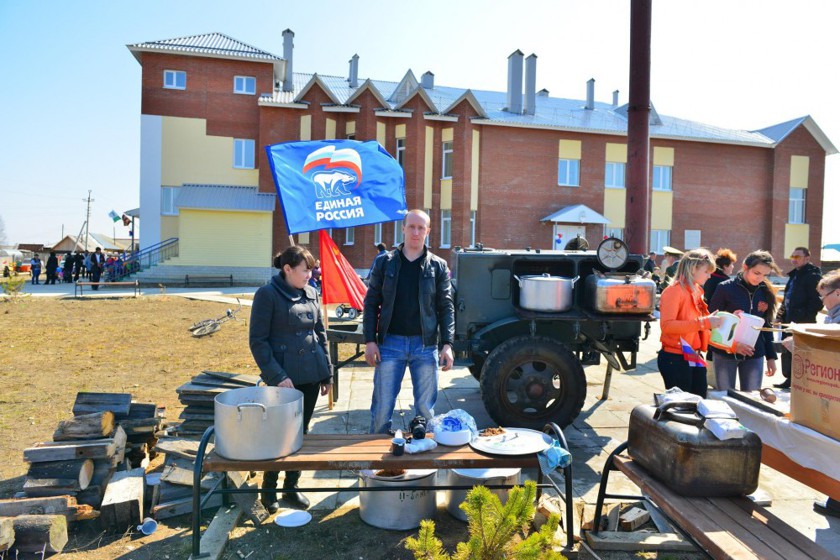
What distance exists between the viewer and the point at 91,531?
3.71 meters

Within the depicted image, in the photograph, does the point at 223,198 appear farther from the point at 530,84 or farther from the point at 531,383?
the point at 531,383

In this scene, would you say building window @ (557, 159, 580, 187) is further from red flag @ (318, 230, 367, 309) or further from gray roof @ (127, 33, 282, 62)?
red flag @ (318, 230, 367, 309)

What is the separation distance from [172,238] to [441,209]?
14908mm

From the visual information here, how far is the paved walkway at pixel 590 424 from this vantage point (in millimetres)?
4012

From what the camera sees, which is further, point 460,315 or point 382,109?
point 382,109

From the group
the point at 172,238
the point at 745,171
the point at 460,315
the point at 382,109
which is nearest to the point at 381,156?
the point at 460,315

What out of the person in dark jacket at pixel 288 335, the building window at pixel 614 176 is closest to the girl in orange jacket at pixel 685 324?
the person in dark jacket at pixel 288 335

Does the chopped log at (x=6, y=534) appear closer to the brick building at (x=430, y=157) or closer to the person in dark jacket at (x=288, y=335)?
the person in dark jacket at (x=288, y=335)

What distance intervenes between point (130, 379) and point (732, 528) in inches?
317

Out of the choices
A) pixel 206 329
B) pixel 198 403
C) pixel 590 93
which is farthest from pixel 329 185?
pixel 590 93

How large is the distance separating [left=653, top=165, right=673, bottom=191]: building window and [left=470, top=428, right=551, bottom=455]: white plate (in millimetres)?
32411

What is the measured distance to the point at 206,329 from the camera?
41.2ft

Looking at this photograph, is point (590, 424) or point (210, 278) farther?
point (210, 278)

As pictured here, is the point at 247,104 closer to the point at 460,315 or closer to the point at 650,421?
the point at 460,315
